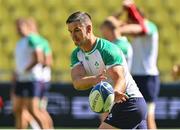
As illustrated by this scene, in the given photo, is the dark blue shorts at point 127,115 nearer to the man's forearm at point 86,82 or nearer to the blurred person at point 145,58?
the man's forearm at point 86,82

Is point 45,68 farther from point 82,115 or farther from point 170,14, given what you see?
point 170,14

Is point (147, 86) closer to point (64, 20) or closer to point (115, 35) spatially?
point (115, 35)

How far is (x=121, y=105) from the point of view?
19.8ft

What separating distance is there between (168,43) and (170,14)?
0.70 m

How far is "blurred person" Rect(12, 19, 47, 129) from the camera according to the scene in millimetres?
11281

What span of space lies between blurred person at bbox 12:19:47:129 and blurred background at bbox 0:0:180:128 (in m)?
3.71

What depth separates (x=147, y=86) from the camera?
911 centimetres

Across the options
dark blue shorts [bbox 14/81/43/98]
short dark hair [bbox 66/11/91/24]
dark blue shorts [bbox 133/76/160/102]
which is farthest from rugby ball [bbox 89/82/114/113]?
dark blue shorts [bbox 14/81/43/98]

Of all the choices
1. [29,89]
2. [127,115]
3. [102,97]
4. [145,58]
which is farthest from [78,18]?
[29,89]

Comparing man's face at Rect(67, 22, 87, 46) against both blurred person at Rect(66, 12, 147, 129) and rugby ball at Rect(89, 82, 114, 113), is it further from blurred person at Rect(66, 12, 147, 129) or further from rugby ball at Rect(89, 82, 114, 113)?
rugby ball at Rect(89, 82, 114, 113)

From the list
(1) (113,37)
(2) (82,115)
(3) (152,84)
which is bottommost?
(2) (82,115)

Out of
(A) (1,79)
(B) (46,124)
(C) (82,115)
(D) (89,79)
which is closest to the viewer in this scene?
(D) (89,79)

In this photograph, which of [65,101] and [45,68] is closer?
[45,68]

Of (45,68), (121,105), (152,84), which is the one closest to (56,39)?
(45,68)
